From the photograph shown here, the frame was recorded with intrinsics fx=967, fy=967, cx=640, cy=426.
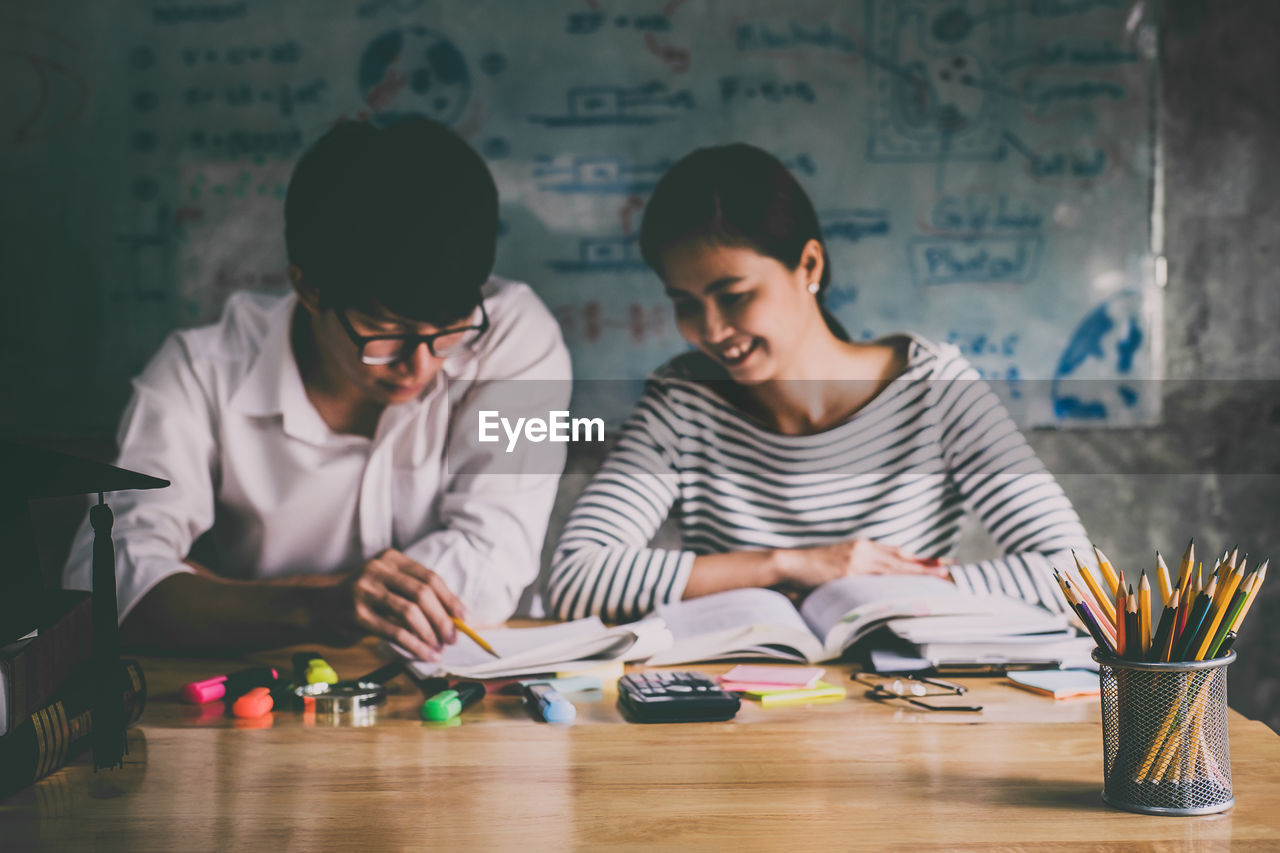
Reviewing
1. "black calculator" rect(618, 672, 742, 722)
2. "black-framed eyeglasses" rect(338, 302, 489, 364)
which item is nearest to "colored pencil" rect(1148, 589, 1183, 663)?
"black calculator" rect(618, 672, 742, 722)

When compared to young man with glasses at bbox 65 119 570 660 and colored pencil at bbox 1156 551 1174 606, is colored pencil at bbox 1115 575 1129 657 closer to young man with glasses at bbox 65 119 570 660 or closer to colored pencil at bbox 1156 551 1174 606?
colored pencil at bbox 1156 551 1174 606

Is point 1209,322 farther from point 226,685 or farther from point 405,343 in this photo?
point 226,685

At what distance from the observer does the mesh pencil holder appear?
0.71 metres

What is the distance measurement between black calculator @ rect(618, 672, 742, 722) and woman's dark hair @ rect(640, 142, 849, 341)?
0.76m

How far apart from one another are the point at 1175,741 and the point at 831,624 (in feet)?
1.72

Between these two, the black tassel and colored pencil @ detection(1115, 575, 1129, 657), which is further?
the black tassel

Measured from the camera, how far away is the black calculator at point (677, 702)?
96cm

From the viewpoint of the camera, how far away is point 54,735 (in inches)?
32.4

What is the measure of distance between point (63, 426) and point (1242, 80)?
2.00 m

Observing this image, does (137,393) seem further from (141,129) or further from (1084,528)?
(1084,528)

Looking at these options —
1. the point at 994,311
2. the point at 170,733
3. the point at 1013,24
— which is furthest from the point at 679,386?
the point at 170,733

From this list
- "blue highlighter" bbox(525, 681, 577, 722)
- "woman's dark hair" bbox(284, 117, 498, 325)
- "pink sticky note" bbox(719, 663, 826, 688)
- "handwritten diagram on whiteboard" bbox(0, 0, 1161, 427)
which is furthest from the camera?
"handwritten diagram on whiteboard" bbox(0, 0, 1161, 427)

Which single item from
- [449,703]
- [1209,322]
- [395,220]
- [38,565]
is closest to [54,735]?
[38,565]

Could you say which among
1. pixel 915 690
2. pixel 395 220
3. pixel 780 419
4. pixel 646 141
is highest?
pixel 646 141
